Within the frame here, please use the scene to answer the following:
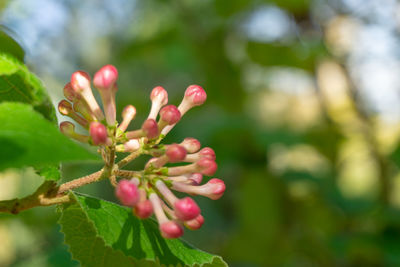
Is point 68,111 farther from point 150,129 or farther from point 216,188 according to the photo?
point 216,188

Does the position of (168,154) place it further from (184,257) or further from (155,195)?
(184,257)

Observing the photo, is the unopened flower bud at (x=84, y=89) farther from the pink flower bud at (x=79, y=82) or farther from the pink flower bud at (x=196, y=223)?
the pink flower bud at (x=196, y=223)

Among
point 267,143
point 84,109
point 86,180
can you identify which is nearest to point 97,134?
point 86,180

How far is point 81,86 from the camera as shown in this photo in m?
1.32

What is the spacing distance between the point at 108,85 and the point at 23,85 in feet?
0.75

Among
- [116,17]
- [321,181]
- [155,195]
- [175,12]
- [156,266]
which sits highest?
[116,17]

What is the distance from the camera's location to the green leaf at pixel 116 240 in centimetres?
124

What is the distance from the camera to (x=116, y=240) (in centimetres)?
124

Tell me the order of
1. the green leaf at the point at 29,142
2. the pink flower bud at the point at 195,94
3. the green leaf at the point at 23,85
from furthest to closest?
the pink flower bud at the point at 195,94, the green leaf at the point at 23,85, the green leaf at the point at 29,142

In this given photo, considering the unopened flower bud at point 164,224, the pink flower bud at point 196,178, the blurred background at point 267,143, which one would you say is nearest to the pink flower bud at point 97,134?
the unopened flower bud at point 164,224

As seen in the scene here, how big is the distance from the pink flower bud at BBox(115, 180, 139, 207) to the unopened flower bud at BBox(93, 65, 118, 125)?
0.79 feet

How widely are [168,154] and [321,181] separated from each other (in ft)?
10.5

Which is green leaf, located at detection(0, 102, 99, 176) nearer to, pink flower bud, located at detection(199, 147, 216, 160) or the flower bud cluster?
the flower bud cluster

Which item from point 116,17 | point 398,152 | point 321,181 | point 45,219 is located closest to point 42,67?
point 45,219
